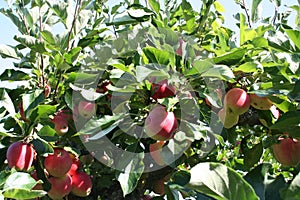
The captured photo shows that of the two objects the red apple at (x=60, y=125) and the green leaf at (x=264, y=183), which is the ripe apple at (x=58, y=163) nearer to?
the red apple at (x=60, y=125)

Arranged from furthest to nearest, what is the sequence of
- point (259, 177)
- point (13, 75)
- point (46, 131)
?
point (13, 75), point (46, 131), point (259, 177)

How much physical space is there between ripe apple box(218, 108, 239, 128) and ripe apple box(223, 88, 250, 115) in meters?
0.02

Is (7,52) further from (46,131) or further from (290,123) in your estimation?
(290,123)

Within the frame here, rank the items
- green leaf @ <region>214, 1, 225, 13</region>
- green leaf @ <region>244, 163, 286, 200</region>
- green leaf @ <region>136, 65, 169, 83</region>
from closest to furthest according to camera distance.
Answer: green leaf @ <region>244, 163, 286, 200</region> → green leaf @ <region>136, 65, 169, 83</region> → green leaf @ <region>214, 1, 225, 13</region>

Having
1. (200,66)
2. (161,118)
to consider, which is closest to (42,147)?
(161,118)

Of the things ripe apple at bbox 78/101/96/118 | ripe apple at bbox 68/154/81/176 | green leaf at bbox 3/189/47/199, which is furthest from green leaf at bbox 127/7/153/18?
green leaf at bbox 3/189/47/199

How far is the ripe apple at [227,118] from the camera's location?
1413 millimetres

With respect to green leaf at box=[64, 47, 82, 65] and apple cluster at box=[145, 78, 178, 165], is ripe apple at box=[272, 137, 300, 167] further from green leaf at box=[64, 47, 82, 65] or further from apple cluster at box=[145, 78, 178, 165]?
green leaf at box=[64, 47, 82, 65]

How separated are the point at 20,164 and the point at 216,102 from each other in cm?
66

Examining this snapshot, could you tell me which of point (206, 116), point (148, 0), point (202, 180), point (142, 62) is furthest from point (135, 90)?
point (202, 180)

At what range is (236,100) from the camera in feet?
4.44

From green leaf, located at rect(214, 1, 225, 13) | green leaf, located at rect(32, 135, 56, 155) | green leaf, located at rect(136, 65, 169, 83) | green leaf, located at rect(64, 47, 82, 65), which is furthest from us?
green leaf, located at rect(214, 1, 225, 13)

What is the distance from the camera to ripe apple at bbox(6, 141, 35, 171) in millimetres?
1360

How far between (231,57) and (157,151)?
1.32 ft
